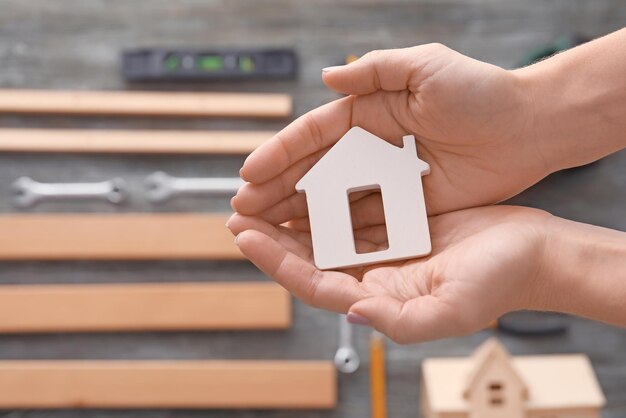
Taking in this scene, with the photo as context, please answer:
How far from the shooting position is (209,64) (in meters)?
1.33

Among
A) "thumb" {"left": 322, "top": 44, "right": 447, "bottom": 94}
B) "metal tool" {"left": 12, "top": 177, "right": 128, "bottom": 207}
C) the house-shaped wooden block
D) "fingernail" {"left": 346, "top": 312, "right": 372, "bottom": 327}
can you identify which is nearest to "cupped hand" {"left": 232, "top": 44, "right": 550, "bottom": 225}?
"thumb" {"left": 322, "top": 44, "right": 447, "bottom": 94}

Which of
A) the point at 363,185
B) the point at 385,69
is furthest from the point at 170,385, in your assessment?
the point at 385,69

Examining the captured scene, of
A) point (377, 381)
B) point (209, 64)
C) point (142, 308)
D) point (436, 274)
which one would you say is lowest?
point (377, 381)

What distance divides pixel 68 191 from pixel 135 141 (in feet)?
0.52

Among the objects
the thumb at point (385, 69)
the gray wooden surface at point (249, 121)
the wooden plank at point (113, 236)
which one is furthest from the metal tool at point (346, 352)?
the thumb at point (385, 69)

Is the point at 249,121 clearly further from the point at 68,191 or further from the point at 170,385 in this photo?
the point at 170,385

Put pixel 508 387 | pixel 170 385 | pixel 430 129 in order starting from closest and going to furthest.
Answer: pixel 430 129 < pixel 508 387 < pixel 170 385

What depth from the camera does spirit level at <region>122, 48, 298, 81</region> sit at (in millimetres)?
1328

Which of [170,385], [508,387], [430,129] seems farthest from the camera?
[170,385]

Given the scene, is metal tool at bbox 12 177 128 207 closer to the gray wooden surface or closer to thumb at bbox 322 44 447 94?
the gray wooden surface

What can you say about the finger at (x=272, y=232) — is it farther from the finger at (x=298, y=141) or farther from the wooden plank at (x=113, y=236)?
the wooden plank at (x=113, y=236)

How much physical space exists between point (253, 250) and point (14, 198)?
0.75 m

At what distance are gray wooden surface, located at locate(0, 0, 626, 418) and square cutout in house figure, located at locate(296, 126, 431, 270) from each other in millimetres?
494

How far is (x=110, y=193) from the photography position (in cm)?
132
